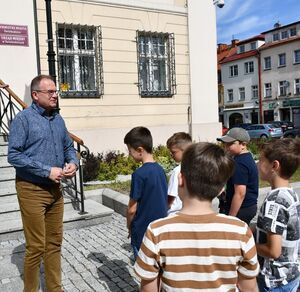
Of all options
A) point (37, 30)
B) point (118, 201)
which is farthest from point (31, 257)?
point (37, 30)

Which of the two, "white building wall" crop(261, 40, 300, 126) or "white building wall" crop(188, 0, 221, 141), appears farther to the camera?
"white building wall" crop(261, 40, 300, 126)

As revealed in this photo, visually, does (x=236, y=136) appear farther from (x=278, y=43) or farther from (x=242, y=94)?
(x=242, y=94)

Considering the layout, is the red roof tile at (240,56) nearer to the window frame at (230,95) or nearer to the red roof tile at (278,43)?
the red roof tile at (278,43)

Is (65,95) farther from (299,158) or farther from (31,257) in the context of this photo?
(299,158)

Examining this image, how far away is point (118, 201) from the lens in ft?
22.5

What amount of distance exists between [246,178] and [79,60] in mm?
8468

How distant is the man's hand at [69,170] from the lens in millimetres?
3365

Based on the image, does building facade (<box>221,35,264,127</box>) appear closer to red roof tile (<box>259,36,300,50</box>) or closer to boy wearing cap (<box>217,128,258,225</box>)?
red roof tile (<box>259,36,300,50</box>)

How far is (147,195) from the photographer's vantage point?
3059 mm

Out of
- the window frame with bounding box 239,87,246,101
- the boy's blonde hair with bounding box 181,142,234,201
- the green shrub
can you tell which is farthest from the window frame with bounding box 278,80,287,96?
the boy's blonde hair with bounding box 181,142,234,201

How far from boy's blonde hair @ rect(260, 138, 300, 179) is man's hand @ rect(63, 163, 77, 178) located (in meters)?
1.82

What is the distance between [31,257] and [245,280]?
2.17m

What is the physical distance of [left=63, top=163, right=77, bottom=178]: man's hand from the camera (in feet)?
11.0

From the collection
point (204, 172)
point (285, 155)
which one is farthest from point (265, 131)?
point (204, 172)
